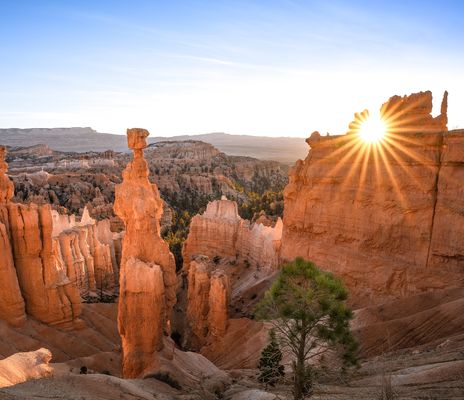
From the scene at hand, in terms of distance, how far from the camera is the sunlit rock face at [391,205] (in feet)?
69.3

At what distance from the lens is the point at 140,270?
19672 mm

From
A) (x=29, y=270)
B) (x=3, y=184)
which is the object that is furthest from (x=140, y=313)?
(x=3, y=184)

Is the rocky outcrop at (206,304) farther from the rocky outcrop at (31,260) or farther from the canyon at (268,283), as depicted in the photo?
the rocky outcrop at (31,260)

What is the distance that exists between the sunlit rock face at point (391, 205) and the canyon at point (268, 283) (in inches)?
2.6

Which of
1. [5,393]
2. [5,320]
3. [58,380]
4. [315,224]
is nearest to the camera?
[5,393]

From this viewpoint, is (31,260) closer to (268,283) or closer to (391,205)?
(268,283)

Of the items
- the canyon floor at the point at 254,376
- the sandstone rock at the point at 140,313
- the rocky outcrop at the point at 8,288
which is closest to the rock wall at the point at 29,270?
the rocky outcrop at the point at 8,288

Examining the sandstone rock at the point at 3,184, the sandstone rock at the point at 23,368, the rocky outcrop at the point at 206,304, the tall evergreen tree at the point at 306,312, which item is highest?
the sandstone rock at the point at 3,184

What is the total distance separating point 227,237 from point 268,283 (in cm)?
1095

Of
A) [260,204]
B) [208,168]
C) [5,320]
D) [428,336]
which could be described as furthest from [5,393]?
[208,168]

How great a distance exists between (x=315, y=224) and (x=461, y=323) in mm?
11715

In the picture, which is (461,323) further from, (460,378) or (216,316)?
(216,316)

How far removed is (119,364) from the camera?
22.4 m

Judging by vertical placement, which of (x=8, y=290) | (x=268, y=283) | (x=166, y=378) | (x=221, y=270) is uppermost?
(x=8, y=290)
